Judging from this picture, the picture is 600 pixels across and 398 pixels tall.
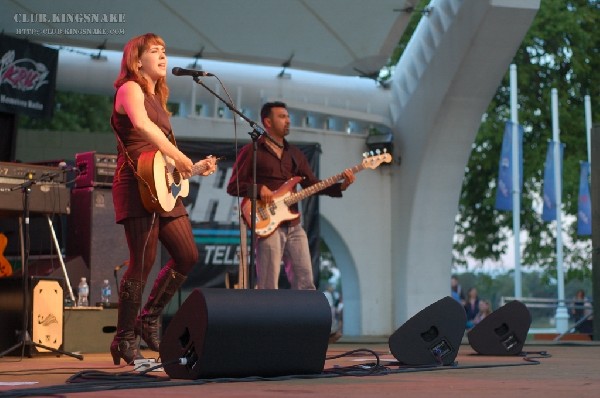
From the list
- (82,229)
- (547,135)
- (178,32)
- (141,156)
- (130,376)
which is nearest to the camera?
(130,376)

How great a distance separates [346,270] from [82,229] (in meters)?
6.44

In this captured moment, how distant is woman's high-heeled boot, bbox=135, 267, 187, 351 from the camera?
6273 millimetres

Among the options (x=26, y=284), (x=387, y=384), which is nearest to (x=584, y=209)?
(x=26, y=284)

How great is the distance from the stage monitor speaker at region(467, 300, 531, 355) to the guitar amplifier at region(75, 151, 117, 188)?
408 centimetres

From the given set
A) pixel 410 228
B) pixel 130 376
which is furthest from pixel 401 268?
pixel 130 376

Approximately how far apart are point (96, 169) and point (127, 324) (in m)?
3.97

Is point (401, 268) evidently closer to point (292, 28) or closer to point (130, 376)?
point (292, 28)

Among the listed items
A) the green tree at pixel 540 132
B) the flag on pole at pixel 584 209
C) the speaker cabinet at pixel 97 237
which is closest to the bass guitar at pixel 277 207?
the speaker cabinet at pixel 97 237

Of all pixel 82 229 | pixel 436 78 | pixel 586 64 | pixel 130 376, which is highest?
pixel 586 64

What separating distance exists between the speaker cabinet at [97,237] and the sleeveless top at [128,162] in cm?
361

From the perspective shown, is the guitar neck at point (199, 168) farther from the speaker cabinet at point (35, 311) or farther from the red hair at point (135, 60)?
the speaker cabinet at point (35, 311)

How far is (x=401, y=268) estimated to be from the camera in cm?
1529

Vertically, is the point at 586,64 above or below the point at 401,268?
above

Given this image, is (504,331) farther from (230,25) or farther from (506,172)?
(506,172)
